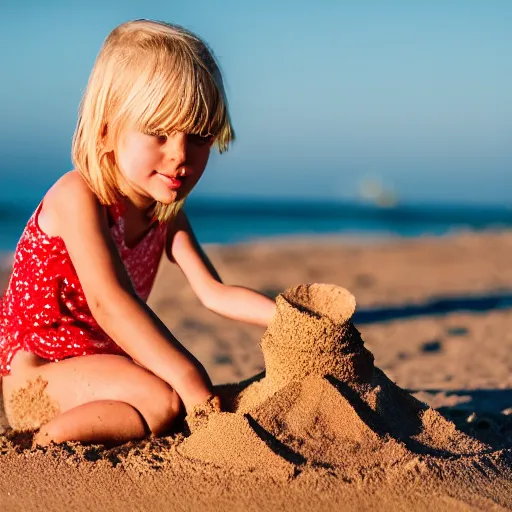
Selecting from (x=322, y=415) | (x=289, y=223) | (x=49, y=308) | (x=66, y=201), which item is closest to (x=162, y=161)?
(x=66, y=201)

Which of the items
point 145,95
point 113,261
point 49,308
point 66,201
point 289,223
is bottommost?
point 289,223

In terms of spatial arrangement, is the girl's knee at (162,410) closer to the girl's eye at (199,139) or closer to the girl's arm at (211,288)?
the girl's arm at (211,288)

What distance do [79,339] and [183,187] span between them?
0.62m

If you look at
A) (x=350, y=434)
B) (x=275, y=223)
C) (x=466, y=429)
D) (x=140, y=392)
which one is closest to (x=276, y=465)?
(x=350, y=434)

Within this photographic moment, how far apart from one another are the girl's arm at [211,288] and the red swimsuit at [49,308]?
357 millimetres

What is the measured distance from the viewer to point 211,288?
286cm

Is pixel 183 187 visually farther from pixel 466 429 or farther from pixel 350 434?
pixel 466 429

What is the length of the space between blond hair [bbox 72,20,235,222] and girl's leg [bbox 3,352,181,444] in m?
0.55

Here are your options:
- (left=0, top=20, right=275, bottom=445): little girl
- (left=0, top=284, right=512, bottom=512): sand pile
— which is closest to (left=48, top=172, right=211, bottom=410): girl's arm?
(left=0, top=20, right=275, bottom=445): little girl

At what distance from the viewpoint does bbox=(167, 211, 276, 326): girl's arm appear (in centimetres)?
266

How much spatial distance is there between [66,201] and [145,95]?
0.43 meters

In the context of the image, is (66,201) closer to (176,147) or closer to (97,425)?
(176,147)

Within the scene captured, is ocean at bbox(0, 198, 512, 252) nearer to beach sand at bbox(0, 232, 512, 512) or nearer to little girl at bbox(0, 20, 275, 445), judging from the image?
little girl at bbox(0, 20, 275, 445)

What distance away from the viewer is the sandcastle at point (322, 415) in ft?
6.33
